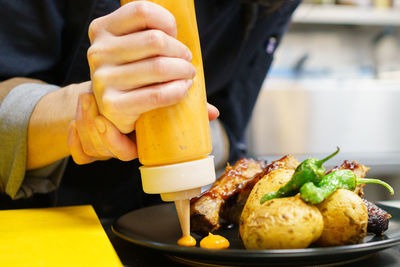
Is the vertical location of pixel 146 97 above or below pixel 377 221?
above

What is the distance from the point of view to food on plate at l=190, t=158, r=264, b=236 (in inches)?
32.3

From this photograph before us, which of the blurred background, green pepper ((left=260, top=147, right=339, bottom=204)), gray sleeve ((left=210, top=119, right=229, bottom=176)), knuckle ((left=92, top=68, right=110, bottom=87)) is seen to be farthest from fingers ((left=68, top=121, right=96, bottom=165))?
the blurred background

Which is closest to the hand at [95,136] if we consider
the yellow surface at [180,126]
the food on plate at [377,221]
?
the yellow surface at [180,126]

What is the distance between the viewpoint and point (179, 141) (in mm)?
677

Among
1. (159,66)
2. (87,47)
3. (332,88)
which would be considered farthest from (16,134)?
(332,88)

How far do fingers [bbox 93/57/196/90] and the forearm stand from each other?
0.34m

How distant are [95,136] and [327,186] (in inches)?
18.0

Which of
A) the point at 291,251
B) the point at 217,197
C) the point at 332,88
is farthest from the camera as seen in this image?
the point at 332,88

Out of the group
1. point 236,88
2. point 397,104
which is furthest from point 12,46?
point 397,104

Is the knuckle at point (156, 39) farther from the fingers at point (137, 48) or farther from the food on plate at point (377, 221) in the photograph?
the food on plate at point (377, 221)

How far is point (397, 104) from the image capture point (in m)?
3.36

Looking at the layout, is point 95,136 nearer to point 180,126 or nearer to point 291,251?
point 180,126

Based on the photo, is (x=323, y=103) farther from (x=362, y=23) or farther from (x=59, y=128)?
(x=59, y=128)

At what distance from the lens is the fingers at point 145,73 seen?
67cm
